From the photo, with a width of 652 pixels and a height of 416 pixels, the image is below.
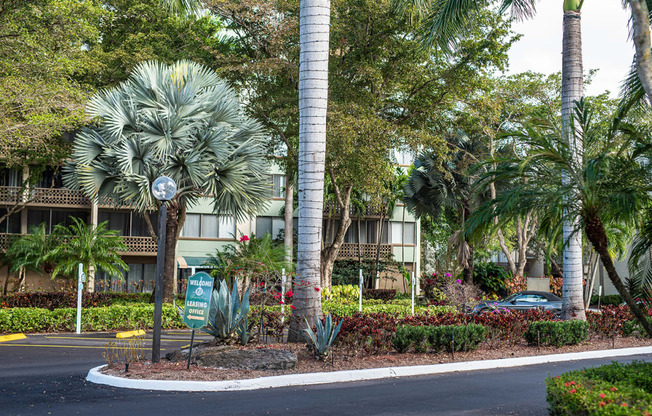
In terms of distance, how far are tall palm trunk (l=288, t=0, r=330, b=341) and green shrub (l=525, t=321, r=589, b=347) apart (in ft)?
17.2

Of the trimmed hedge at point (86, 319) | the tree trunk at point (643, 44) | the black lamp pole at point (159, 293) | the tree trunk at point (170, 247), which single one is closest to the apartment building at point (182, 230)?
the tree trunk at point (170, 247)

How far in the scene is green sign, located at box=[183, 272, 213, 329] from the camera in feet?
35.6

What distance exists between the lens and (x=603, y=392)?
662 cm

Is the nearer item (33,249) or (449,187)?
(33,249)

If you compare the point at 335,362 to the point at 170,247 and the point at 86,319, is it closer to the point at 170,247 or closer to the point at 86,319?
the point at 86,319

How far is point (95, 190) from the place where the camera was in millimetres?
20219

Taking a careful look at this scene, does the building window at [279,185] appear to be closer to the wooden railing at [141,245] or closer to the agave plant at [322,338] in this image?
the wooden railing at [141,245]

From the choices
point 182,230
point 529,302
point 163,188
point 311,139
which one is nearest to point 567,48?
point 311,139

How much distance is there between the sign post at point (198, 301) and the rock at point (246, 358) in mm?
379

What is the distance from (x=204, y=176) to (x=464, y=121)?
A: 1178cm

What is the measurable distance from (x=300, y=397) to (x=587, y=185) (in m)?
4.80

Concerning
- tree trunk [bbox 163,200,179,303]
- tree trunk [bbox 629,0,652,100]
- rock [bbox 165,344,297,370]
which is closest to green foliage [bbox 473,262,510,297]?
tree trunk [bbox 163,200,179,303]

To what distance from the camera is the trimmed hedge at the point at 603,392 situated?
242 inches

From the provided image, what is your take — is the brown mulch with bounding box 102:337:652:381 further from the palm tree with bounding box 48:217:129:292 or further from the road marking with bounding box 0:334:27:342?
the palm tree with bounding box 48:217:129:292
